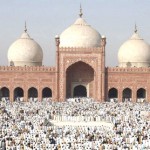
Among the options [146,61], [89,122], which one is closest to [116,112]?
[89,122]

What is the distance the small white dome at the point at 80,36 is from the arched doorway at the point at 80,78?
1.70 meters

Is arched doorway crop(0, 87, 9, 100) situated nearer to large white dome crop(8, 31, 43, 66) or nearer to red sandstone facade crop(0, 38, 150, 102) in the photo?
red sandstone facade crop(0, 38, 150, 102)

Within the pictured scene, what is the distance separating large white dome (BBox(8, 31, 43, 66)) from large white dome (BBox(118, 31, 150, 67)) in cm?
696

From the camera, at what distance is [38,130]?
15250 millimetres

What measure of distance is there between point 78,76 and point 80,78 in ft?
0.73

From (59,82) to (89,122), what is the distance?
13430mm

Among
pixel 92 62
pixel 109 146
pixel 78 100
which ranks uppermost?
pixel 92 62

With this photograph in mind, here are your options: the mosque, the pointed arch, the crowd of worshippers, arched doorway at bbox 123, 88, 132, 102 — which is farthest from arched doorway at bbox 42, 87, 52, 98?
the crowd of worshippers

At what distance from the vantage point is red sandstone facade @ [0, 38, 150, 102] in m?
34.3

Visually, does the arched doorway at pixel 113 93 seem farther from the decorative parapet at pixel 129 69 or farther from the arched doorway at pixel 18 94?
the arched doorway at pixel 18 94

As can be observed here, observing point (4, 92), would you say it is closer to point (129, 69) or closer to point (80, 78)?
point (80, 78)

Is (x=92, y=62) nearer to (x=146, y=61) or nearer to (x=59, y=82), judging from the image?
(x=59, y=82)

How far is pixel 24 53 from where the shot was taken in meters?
38.2

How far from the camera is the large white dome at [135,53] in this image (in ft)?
124
